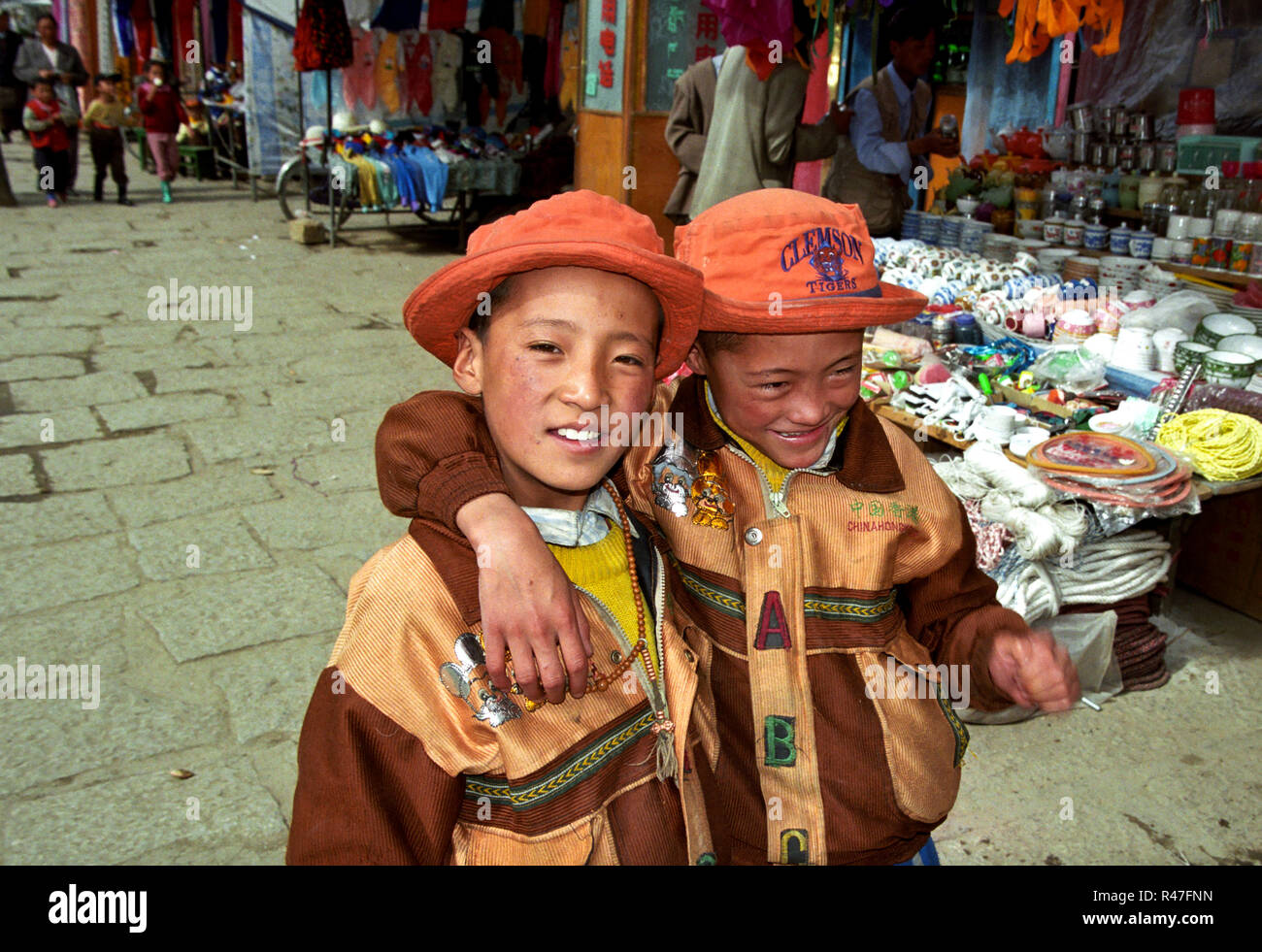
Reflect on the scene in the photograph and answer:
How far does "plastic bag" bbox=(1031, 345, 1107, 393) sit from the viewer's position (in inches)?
167

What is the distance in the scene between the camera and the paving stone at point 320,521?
409 cm

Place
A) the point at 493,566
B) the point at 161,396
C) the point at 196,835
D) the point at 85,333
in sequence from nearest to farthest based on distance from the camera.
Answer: the point at 493,566 < the point at 196,835 < the point at 161,396 < the point at 85,333

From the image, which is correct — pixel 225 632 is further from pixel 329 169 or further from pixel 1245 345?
pixel 329 169

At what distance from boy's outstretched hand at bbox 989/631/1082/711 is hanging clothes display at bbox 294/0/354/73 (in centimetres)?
978

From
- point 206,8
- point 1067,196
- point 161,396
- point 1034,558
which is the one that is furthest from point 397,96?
point 1034,558

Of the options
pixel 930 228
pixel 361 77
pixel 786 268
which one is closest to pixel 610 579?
pixel 786 268

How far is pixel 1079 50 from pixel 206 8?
12698 millimetres

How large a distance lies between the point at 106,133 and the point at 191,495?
9501mm

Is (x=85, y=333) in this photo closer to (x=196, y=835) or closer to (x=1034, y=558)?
(x=196, y=835)

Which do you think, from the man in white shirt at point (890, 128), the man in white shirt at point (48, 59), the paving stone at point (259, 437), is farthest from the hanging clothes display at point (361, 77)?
the paving stone at point (259, 437)

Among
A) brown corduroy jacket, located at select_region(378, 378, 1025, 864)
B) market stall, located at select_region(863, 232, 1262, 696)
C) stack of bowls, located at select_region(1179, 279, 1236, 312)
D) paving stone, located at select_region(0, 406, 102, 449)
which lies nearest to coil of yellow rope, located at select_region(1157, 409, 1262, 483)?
market stall, located at select_region(863, 232, 1262, 696)

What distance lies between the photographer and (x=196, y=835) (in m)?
2.50

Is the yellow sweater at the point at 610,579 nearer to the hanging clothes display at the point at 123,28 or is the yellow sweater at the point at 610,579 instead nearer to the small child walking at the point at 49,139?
the small child walking at the point at 49,139

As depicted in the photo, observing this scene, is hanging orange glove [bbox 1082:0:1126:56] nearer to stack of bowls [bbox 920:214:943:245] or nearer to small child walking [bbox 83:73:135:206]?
stack of bowls [bbox 920:214:943:245]
